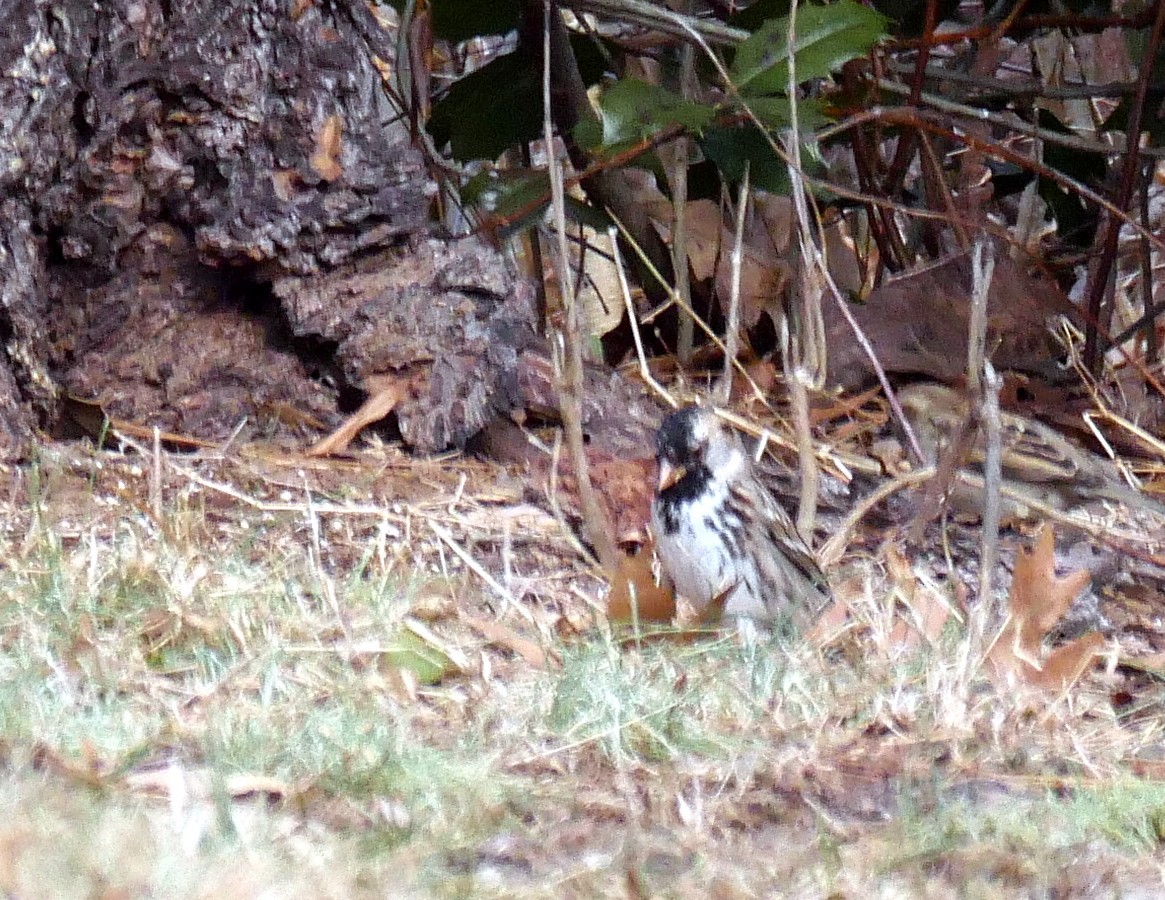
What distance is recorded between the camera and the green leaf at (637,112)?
148 inches

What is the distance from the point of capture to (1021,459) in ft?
14.9

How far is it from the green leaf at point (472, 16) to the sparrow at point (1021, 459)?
1.50m

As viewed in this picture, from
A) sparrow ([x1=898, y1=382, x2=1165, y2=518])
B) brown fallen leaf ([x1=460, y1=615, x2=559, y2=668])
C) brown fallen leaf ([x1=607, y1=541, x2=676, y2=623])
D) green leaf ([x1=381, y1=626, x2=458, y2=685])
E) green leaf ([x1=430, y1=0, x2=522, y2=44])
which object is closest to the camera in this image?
green leaf ([x1=381, y1=626, x2=458, y2=685])

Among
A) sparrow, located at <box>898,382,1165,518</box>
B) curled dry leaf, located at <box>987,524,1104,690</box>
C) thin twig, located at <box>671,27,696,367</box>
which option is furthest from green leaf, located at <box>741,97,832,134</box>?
curled dry leaf, located at <box>987,524,1104,690</box>

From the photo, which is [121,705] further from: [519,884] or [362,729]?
[519,884]

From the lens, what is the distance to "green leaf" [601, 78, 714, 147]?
377 cm

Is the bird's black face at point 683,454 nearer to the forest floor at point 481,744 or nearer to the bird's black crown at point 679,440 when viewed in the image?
the bird's black crown at point 679,440

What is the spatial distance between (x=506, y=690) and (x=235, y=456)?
1.47 metres

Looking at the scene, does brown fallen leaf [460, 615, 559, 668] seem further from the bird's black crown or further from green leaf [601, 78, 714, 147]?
green leaf [601, 78, 714, 147]

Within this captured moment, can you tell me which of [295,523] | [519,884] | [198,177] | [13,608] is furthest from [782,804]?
[198,177]

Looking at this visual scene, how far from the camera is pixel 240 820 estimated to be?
81.0 inches

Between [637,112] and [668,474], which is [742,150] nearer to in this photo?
[637,112]

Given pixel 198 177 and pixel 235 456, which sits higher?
pixel 198 177

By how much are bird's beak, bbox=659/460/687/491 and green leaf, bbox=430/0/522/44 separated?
4.03ft
